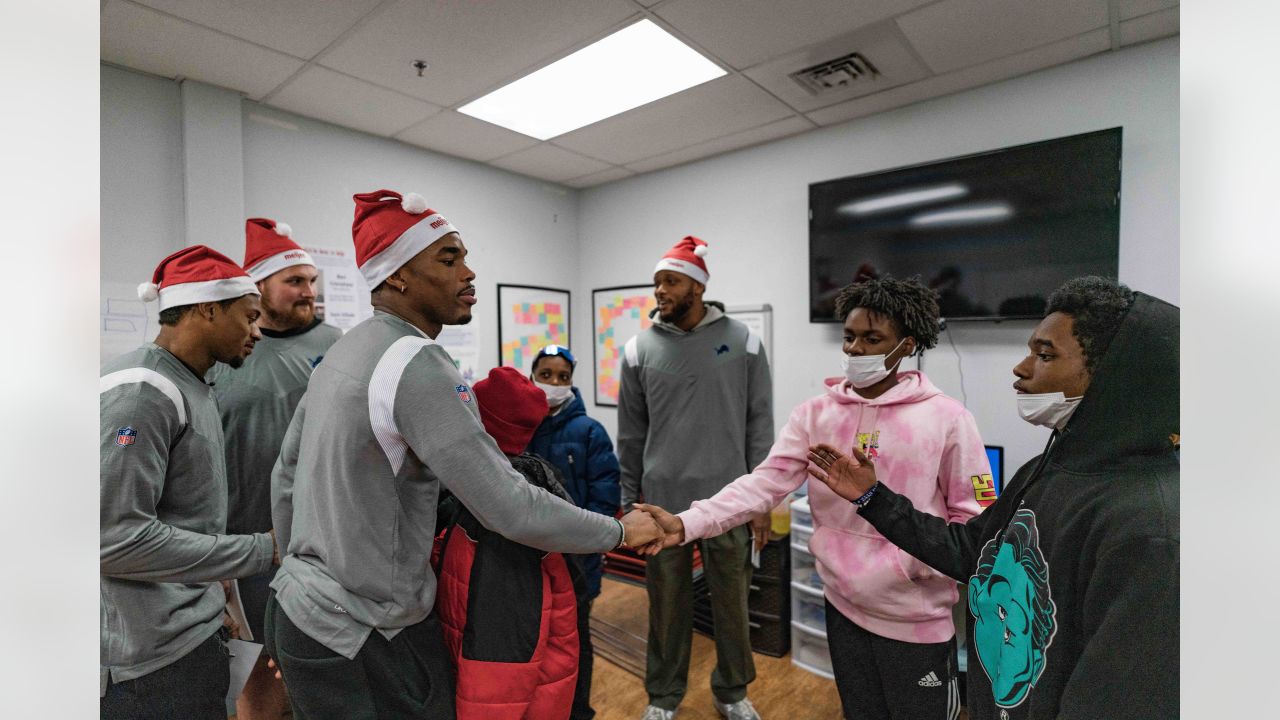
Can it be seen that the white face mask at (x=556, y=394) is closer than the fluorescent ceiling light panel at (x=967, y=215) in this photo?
Yes

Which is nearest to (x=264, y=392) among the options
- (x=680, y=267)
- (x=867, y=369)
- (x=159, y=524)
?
(x=159, y=524)

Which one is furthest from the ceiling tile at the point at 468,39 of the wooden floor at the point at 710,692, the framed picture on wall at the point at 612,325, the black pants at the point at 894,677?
the wooden floor at the point at 710,692

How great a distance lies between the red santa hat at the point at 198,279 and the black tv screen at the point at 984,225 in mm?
2564

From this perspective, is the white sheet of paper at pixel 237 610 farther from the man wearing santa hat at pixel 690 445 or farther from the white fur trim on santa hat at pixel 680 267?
the white fur trim on santa hat at pixel 680 267

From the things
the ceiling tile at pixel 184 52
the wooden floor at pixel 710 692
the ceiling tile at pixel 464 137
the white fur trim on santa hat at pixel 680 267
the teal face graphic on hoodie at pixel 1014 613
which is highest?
the ceiling tile at pixel 464 137

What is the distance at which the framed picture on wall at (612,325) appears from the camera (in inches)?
156

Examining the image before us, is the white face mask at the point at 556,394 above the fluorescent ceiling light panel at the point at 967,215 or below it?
below

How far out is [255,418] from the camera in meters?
1.77

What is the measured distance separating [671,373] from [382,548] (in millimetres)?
1419

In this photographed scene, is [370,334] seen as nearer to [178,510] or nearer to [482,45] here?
[178,510]
